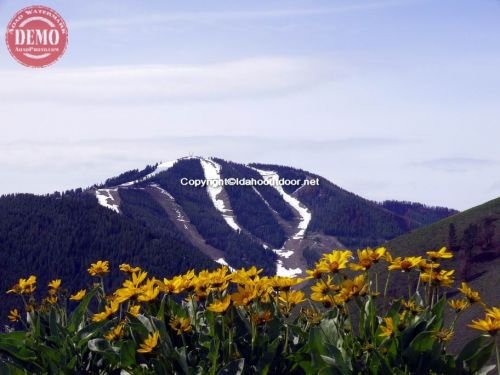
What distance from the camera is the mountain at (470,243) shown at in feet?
434

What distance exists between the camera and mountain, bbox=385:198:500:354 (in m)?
132

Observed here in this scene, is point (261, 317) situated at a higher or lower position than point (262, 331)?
higher

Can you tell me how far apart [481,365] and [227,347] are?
2074 mm

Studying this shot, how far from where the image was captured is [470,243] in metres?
140

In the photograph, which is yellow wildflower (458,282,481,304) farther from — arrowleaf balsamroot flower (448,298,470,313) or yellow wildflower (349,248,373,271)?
yellow wildflower (349,248,373,271)

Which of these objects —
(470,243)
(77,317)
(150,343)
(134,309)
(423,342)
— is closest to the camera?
(423,342)

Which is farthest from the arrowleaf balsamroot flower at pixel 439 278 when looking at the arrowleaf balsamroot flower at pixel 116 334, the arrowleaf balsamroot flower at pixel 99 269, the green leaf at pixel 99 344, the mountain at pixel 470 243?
Result: the mountain at pixel 470 243

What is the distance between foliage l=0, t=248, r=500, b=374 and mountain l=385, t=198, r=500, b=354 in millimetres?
115736

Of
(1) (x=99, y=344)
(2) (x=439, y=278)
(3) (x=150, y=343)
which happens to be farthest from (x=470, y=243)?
(3) (x=150, y=343)

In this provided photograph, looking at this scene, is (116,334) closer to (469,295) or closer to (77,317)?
(77,317)

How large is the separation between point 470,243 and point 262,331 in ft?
453

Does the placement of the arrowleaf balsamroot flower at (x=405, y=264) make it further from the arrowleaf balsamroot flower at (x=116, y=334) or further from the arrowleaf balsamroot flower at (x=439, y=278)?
the arrowleaf balsamroot flower at (x=116, y=334)

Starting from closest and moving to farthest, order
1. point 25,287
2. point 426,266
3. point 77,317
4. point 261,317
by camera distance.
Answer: point 261,317 < point 426,266 < point 77,317 < point 25,287

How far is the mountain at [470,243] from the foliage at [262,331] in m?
116
